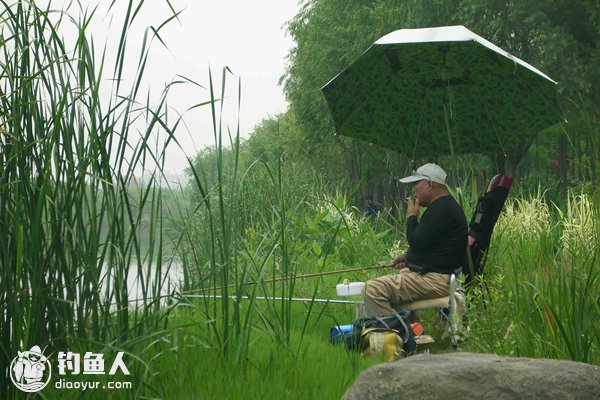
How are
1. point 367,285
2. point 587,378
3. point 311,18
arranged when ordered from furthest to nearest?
point 311,18 → point 367,285 → point 587,378

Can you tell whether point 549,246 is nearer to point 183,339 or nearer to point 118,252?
point 183,339

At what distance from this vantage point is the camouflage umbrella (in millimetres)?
6559

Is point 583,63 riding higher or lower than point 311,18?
lower

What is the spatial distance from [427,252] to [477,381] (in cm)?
340

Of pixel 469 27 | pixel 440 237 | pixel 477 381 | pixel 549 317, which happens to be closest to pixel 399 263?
pixel 440 237

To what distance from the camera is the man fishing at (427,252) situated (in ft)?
19.7

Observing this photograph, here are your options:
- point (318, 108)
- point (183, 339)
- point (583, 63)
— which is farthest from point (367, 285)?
point (318, 108)

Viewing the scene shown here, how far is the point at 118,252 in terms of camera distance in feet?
9.49

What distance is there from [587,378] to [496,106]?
430 cm

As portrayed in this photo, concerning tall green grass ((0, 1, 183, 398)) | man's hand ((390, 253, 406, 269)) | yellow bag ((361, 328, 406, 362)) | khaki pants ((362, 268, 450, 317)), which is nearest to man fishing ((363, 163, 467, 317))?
khaki pants ((362, 268, 450, 317))

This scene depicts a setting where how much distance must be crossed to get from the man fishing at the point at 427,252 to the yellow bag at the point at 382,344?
0.68 meters

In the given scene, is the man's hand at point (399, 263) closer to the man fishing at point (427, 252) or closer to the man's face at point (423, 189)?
the man fishing at point (427, 252)

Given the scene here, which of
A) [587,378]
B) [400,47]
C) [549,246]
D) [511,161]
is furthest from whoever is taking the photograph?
[511,161]

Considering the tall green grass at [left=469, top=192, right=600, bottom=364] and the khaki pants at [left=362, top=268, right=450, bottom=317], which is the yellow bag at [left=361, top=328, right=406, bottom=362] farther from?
the khaki pants at [left=362, top=268, right=450, bottom=317]
